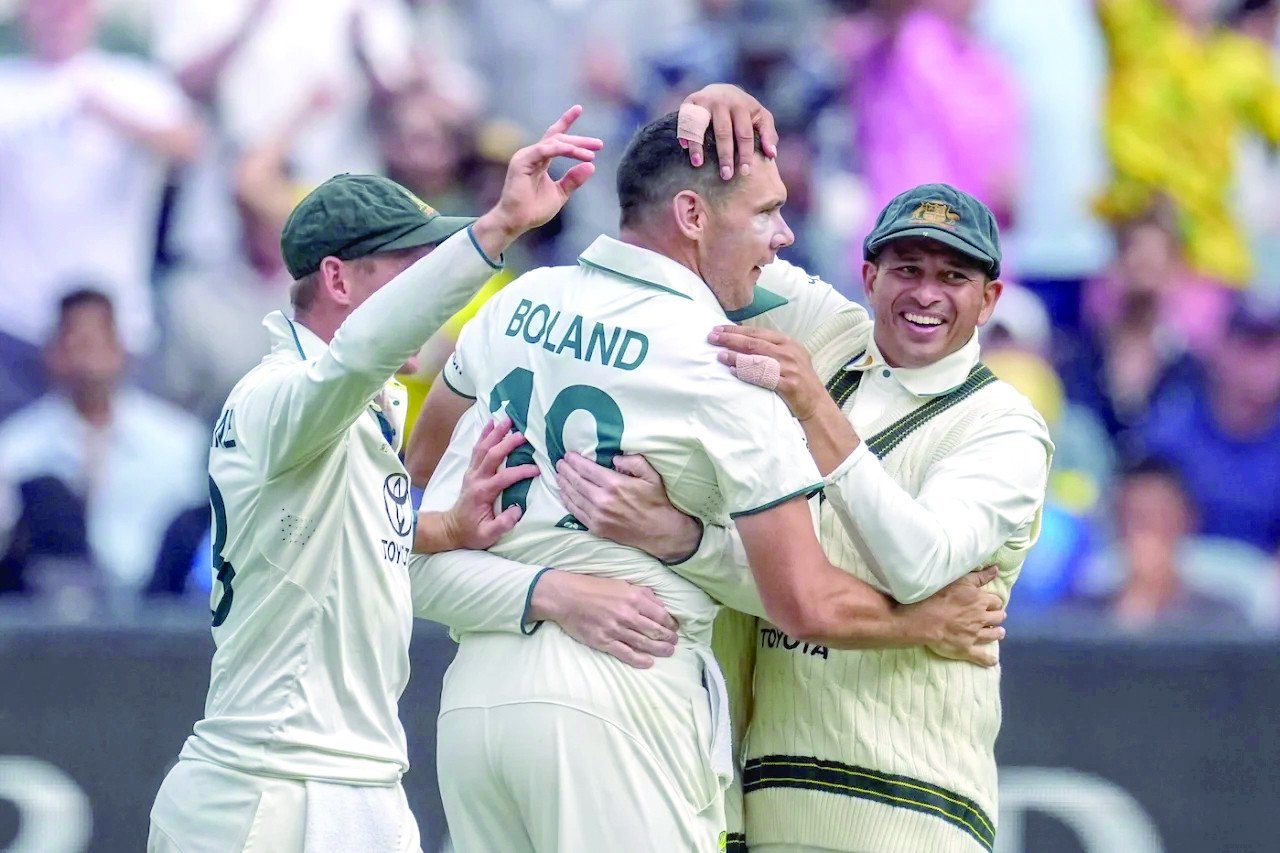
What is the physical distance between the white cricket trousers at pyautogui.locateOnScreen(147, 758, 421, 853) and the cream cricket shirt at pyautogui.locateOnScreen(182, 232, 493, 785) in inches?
1.1

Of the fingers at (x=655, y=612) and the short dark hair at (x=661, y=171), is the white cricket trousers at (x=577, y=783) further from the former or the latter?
the short dark hair at (x=661, y=171)

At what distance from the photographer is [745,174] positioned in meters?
3.65

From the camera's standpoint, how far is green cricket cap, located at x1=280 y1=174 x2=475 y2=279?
362 cm

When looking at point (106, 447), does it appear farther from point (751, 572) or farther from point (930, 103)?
point (751, 572)

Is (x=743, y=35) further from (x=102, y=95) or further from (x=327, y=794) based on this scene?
(x=327, y=794)

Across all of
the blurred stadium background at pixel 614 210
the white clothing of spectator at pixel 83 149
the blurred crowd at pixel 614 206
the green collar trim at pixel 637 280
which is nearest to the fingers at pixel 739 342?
the green collar trim at pixel 637 280

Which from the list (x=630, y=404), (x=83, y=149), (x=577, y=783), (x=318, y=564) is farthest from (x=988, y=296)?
(x=83, y=149)

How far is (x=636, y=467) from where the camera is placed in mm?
3543

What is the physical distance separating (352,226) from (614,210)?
4.37 m

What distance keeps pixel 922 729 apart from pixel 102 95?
5138mm

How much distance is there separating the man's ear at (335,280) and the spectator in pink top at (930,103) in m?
4.65

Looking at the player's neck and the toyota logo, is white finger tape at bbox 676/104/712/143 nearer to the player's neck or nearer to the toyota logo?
the player's neck

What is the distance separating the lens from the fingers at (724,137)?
3.60 m

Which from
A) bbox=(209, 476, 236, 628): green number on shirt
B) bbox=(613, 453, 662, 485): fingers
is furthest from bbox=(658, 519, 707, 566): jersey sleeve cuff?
bbox=(209, 476, 236, 628): green number on shirt
